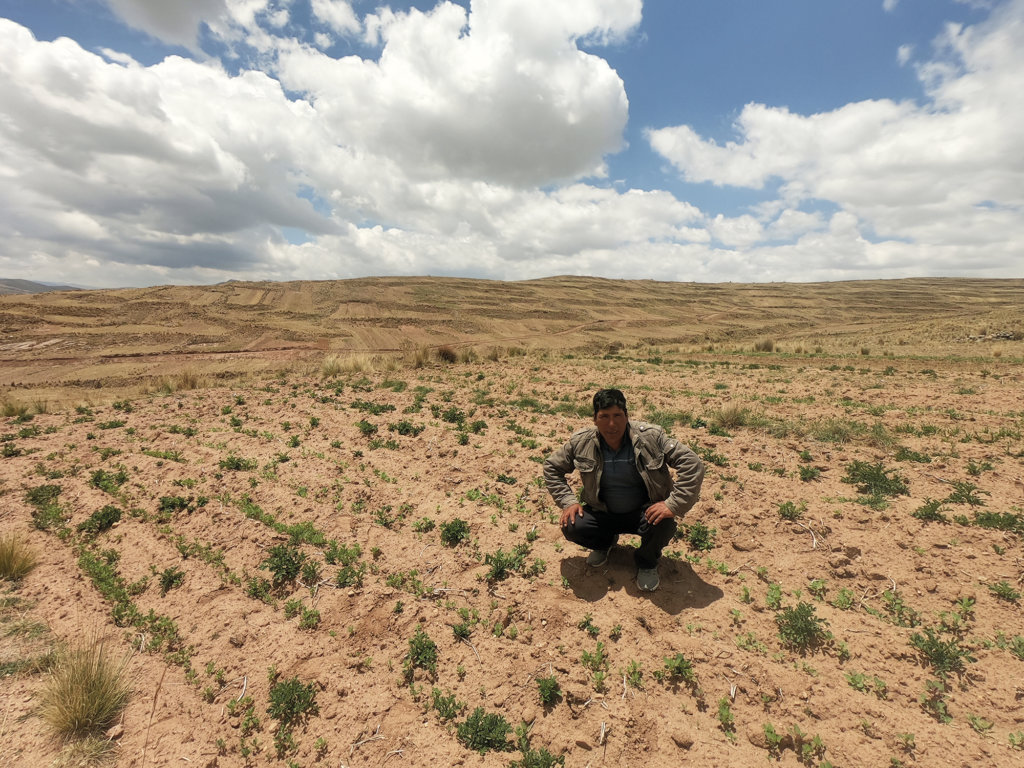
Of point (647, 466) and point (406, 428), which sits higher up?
point (647, 466)

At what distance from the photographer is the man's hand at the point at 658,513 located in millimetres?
3742

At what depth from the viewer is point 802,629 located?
362 centimetres

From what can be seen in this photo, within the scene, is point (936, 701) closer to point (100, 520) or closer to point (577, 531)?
point (577, 531)

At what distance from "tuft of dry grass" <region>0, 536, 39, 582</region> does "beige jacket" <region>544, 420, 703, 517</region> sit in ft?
19.4

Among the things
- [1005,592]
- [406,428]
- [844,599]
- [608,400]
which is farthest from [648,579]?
[406,428]

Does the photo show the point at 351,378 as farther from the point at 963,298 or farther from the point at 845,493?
the point at 963,298

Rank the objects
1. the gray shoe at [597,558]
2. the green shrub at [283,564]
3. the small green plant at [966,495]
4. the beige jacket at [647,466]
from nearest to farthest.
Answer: the beige jacket at [647,466] < the gray shoe at [597,558] < the green shrub at [283,564] < the small green plant at [966,495]

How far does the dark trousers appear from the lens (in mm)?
4090

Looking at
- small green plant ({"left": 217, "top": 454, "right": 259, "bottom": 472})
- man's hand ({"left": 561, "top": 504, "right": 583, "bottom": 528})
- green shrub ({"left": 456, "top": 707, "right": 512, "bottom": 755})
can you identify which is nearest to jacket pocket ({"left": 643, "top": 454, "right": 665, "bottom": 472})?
man's hand ({"left": 561, "top": 504, "right": 583, "bottom": 528})

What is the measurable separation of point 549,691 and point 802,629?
2153 millimetres

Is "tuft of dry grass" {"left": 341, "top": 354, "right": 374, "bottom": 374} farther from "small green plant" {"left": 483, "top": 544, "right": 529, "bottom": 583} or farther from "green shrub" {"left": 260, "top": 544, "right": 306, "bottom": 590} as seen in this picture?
"small green plant" {"left": 483, "top": 544, "right": 529, "bottom": 583}

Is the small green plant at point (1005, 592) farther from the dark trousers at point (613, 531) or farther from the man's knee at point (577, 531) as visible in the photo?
the man's knee at point (577, 531)

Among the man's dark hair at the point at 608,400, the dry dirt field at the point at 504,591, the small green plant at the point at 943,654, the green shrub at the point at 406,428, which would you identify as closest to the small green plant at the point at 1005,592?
the dry dirt field at the point at 504,591

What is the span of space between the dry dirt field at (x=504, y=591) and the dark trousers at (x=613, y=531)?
397mm
